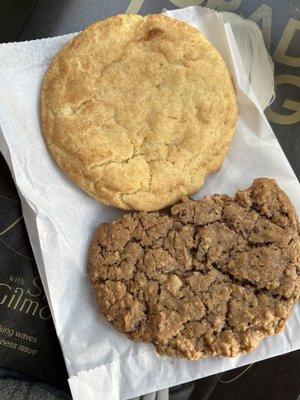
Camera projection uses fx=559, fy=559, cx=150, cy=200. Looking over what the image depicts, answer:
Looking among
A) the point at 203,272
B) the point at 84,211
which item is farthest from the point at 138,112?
the point at 203,272

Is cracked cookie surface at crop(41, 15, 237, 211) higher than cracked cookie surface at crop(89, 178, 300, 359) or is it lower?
higher

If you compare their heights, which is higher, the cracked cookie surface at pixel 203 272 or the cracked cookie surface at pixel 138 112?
the cracked cookie surface at pixel 138 112

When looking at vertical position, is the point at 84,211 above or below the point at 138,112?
below

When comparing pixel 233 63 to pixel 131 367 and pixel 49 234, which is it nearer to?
pixel 49 234

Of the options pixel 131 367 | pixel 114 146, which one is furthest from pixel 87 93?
pixel 131 367

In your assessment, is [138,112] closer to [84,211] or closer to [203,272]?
[84,211]
